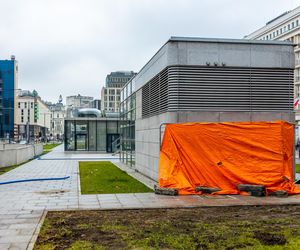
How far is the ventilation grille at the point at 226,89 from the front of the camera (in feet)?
50.9

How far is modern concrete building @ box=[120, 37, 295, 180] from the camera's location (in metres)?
15.5

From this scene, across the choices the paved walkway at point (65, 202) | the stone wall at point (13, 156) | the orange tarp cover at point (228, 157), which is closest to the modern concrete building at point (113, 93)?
the stone wall at point (13, 156)

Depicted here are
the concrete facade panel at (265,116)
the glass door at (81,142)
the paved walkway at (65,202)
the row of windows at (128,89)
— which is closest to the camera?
the paved walkway at (65,202)

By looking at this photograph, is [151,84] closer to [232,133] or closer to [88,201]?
[232,133]

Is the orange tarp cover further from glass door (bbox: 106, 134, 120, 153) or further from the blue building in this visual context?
the blue building

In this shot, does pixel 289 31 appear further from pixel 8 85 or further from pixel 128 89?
pixel 8 85

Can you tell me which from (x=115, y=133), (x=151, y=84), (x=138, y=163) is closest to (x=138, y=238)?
(x=151, y=84)

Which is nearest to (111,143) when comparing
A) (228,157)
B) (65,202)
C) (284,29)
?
(228,157)

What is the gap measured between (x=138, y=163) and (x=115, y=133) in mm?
27627

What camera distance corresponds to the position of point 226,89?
15.8m

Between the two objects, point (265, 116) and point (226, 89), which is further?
point (265, 116)

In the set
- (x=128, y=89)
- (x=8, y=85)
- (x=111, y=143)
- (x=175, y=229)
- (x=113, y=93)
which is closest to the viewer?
(x=175, y=229)

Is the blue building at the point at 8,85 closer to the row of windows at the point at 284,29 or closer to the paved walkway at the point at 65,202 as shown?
the row of windows at the point at 284,29

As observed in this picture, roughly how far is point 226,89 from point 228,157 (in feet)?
10.0
